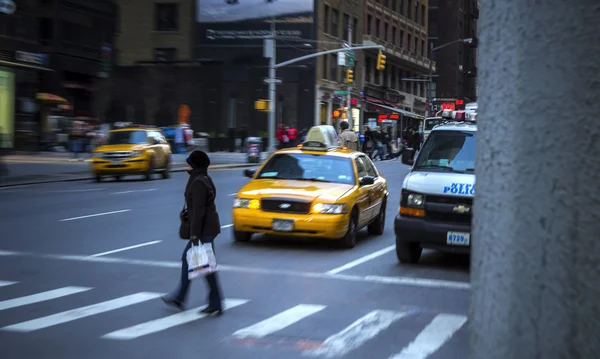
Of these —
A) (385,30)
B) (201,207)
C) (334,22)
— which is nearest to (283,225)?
(201,207)

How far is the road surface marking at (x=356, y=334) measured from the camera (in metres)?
7.02

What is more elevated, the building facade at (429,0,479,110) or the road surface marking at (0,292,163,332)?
the building facade at (429,0,479,110)

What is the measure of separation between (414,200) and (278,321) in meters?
4.18

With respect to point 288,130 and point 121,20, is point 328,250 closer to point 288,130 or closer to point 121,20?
point 288,130

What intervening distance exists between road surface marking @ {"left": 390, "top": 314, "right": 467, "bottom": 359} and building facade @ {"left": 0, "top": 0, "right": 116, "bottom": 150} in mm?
30184

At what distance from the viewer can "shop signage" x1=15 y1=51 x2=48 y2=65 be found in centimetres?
3753

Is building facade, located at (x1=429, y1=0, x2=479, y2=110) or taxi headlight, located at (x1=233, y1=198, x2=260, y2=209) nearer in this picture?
taxi headlight, located at (x1=233, y1=198, x2=260, y2=209)

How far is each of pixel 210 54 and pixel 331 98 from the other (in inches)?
375

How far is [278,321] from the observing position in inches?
324

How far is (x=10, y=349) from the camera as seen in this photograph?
22.6ft

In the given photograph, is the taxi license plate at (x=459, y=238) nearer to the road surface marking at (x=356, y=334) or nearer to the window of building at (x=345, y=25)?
the road surface marking at (x=356, y=334)

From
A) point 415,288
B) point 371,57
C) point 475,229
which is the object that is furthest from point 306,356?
point 371,57

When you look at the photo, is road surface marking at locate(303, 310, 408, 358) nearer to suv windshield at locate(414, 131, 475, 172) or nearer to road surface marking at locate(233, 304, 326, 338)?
road surface marking at locate(233, 304, 326, 338)

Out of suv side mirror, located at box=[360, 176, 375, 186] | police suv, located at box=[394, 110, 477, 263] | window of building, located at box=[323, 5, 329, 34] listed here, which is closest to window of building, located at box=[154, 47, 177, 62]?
window of building, located at box=[323, 5, 329, 34]
